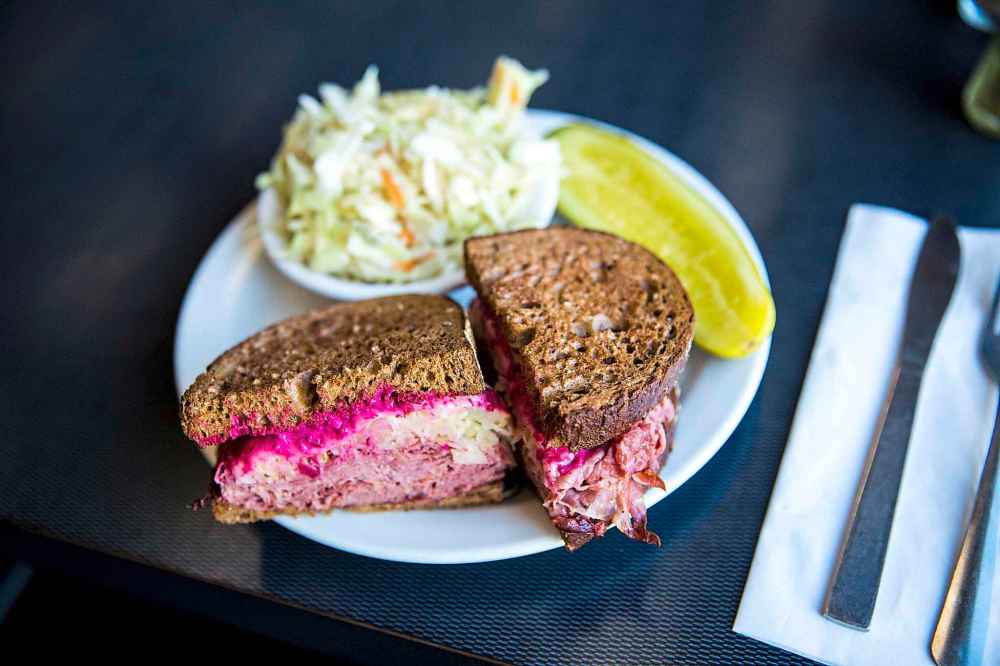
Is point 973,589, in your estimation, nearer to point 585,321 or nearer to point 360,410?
point 585,321

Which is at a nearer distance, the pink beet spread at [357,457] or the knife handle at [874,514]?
the knife handle at [874,514]

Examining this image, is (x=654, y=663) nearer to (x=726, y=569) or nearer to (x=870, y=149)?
(x=726, y=569)

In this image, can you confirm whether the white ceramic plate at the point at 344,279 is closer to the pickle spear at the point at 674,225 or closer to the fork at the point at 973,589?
the pickle spear at the point at 674,225

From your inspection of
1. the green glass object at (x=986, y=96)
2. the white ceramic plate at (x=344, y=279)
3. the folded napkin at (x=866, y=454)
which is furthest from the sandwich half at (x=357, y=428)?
the green glass object at (x=986, y=96)

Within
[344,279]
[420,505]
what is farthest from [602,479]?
[344,279]

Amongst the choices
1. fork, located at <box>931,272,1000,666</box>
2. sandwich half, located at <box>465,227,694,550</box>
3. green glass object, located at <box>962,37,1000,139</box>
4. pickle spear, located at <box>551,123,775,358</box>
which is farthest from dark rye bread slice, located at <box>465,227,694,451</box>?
green glass object, located at <box>962,37,1000,139</box>

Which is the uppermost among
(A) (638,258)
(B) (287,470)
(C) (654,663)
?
(A) (638,258)

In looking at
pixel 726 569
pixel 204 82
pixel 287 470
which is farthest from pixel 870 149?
pixel 204 82
